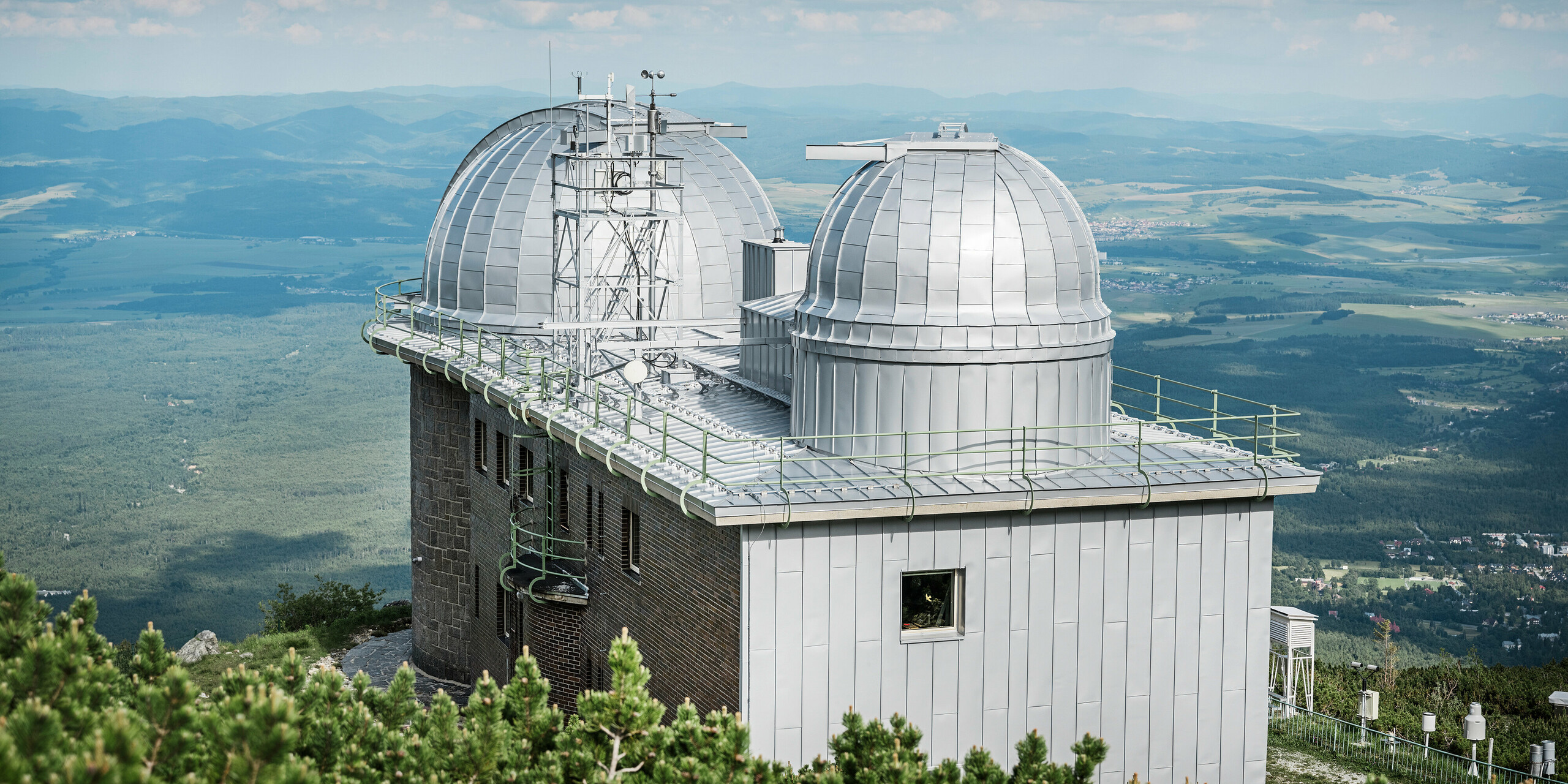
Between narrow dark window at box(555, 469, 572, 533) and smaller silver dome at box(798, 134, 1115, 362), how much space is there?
23.9 ft

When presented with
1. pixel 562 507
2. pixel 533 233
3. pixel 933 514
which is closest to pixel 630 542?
pixel 562 507

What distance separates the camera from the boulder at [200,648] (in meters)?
48.2

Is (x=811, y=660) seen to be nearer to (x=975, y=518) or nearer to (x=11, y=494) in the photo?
(x=975, y=518)

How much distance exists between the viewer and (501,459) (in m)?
37.2

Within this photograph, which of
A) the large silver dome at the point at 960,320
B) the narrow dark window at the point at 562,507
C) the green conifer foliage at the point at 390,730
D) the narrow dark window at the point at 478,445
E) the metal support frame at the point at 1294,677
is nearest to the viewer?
the green conifer foliage at the point at 390,730

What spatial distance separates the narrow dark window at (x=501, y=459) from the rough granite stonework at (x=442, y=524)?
107 inches

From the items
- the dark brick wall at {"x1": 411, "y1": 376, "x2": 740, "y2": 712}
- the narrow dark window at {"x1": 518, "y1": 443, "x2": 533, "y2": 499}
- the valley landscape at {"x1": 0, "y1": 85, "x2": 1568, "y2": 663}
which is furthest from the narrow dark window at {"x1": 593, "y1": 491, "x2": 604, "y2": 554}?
the valley landscape at {"x1": 0, "y1": 85, "x2": 1568, "y2": 663}

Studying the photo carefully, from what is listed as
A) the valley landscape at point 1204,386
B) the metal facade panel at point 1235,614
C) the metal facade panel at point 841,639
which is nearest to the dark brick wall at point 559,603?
the metal facade panel at point 841,639

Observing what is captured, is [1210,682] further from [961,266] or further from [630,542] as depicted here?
[630,542]

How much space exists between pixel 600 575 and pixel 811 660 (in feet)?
23.2

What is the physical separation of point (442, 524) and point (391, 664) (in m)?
5.55

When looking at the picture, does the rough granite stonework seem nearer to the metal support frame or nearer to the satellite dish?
the satellite dish

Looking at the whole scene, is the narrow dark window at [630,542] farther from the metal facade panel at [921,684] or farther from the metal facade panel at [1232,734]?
the metal facade panel at [1232,734]

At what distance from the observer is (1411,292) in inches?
6865
